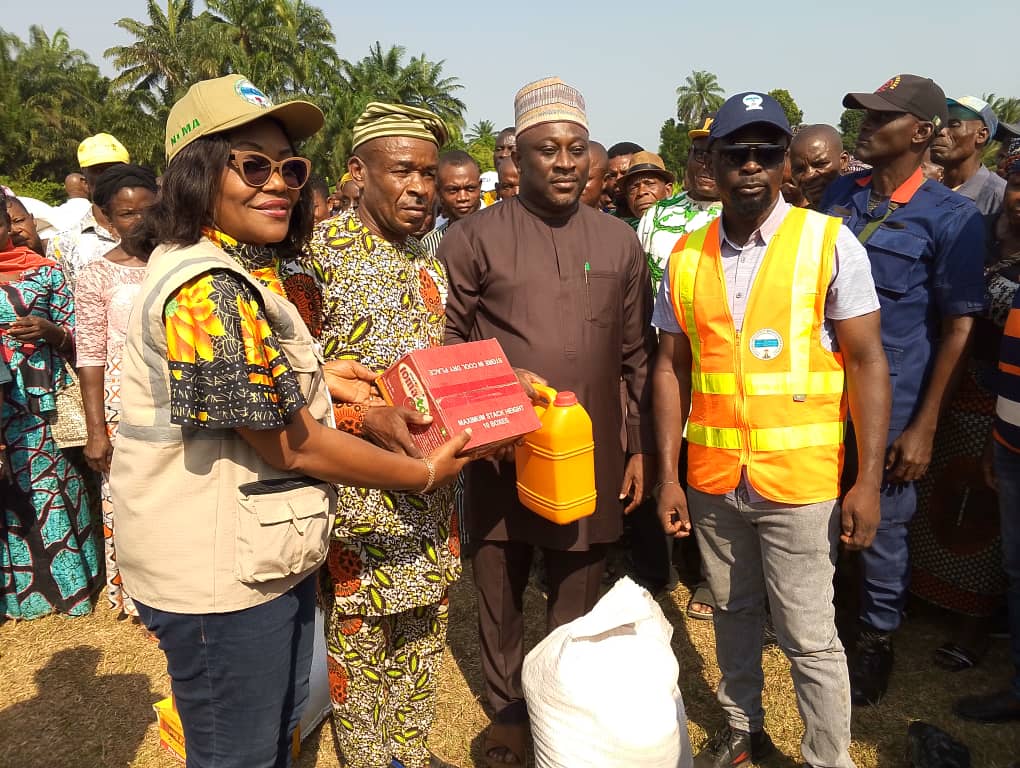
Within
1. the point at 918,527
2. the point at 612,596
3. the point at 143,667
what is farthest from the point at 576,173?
the point at 143,667

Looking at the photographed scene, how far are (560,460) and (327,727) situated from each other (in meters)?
1.81

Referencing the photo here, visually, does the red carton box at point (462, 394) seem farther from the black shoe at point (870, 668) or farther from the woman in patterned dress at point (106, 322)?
the black shoe at point (870, 668)

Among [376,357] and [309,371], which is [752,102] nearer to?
[376,357]

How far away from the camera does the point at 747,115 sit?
2297 mm

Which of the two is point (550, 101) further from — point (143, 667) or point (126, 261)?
point (143, 667)

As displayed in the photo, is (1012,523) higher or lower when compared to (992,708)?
higher

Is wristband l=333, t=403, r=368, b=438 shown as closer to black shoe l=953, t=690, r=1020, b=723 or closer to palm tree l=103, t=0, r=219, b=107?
black shoe l=953, t=690, r=1020, b=723

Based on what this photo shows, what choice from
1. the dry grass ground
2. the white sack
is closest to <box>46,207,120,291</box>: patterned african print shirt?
the dry grass ground

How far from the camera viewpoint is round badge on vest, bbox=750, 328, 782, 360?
2305 millimetres

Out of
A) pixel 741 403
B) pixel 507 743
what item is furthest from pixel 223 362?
pixel 507 743

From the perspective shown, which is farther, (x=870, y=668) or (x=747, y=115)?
(x=870, y=668)

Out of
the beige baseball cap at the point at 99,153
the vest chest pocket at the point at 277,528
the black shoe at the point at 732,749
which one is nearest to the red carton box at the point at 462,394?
the vest chest pocket at the point at 277,528

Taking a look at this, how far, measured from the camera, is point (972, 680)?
132 inches

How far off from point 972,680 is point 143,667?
14.0 feet
